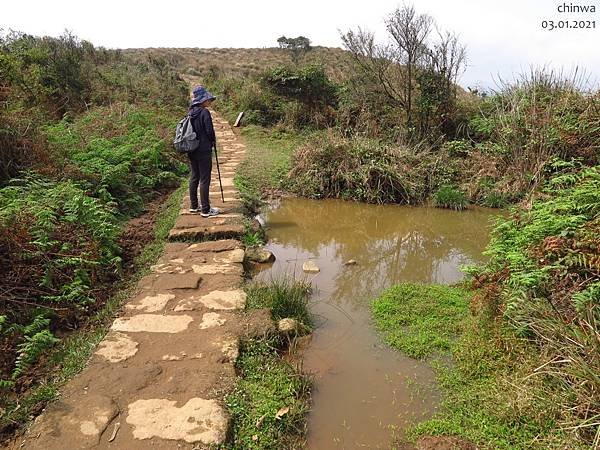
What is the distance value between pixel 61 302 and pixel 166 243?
1.73 m

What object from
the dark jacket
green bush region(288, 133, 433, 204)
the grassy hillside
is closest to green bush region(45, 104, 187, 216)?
the dark jacket

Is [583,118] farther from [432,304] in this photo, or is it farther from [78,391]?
[78,391]

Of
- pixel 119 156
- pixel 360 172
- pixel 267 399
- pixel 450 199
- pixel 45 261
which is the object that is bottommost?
pixel 267 399

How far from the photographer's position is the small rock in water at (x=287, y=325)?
3.56 metres

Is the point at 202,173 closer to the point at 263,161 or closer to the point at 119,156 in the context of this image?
the point at 119,156

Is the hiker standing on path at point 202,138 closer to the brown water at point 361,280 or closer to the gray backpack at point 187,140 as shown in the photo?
the gray backpack at point 187,140

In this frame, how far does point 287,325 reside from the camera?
3.60 meters

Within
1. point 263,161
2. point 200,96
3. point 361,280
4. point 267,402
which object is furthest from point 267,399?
point 263,161

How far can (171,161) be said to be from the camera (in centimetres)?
883

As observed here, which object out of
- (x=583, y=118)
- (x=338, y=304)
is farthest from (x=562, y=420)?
(x=583, y=118)

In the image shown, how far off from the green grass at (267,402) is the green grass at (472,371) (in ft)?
2.43

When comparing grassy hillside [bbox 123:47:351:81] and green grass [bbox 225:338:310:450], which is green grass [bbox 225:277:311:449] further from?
grassy hillside [bbox 123:47:351:81]

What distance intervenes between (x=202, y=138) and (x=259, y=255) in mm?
1831

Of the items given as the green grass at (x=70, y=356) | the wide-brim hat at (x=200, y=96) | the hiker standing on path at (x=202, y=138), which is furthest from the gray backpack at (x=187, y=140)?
the green grass at (x=70, y=356)
